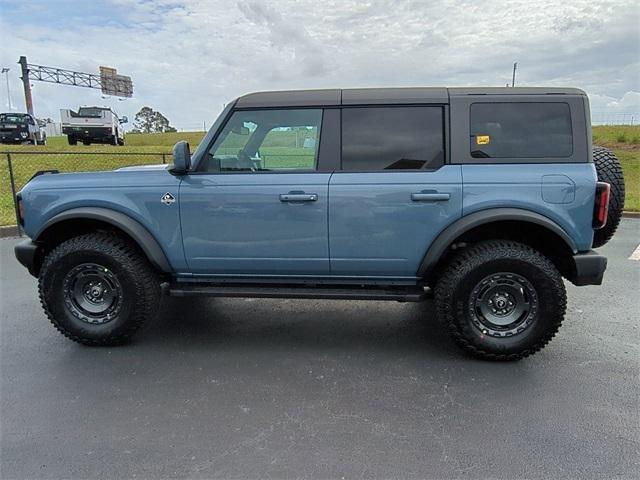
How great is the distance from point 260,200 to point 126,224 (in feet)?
3.49

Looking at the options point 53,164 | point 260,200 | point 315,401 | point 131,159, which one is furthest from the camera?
point 131,159

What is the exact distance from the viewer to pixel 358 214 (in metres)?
3.10

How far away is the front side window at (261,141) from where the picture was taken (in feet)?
10.8

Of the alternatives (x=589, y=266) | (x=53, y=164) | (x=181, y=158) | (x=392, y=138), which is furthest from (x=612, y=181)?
(x=53, y=164)

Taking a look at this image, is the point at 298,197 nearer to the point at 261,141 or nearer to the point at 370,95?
the point at 261,141

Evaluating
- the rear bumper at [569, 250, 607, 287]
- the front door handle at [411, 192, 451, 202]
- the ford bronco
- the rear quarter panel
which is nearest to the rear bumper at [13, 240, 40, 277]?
the ford bronco

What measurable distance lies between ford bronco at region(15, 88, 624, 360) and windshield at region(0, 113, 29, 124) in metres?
21.7

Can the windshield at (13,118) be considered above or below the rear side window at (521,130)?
above

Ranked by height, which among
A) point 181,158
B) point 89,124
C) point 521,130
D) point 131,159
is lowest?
point 181,158

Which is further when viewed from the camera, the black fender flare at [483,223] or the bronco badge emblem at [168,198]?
the bronco badge emblem at [168,198]

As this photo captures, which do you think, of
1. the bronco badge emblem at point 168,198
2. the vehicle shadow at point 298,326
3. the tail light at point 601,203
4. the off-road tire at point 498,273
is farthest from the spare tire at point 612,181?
the bronco badge emblem at point 168,198

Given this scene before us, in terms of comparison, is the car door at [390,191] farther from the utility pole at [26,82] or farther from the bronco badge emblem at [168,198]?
the utility pole at [26,82]

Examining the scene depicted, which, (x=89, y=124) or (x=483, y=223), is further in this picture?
(x=89, y=124)

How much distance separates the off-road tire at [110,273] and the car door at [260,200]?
0.41m
